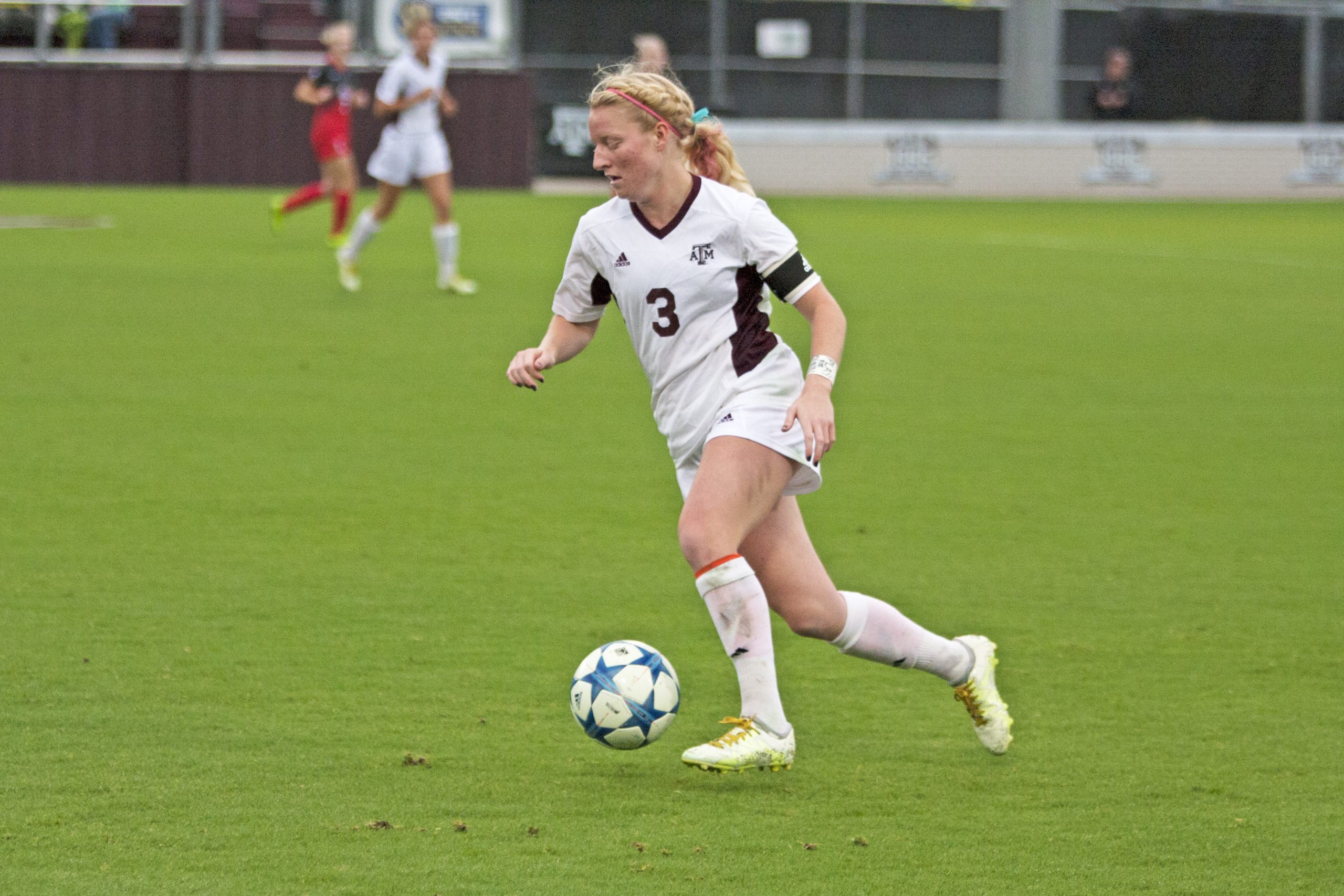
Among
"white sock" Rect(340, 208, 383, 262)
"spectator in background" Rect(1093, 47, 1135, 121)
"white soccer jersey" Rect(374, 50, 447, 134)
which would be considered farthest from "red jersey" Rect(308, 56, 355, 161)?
"spectator in background" Rect(1093, 47, 1135, 121)

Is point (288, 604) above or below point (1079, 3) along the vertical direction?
below

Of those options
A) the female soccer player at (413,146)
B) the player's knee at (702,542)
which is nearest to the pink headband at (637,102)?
the player's knee at (702,542)

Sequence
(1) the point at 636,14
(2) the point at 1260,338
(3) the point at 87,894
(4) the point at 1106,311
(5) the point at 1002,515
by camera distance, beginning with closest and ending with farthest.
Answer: (3) the point at 87,894 < (5) the point at 1002,515 < (2) the point at 1260,338 < (4) the point at 1106,311 < (1) the point at 636,14

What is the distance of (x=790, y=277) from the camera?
4.29m

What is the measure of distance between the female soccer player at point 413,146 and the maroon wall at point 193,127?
13.0 metres

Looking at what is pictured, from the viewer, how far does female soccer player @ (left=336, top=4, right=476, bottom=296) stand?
1460 centimetres

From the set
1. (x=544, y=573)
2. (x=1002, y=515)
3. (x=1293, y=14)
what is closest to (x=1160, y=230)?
(x=1293, y=14)

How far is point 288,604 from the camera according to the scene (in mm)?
5809

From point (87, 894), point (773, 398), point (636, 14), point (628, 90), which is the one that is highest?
point (636, 14)

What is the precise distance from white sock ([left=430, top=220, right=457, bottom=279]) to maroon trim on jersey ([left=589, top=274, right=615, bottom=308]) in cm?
1000

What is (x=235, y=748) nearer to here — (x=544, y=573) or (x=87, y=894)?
(x=87, y=894)

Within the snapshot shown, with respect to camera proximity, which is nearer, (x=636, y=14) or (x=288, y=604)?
(x=288, y=604)

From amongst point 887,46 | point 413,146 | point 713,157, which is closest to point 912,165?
point 887,46

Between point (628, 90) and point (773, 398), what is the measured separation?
0.80 m
